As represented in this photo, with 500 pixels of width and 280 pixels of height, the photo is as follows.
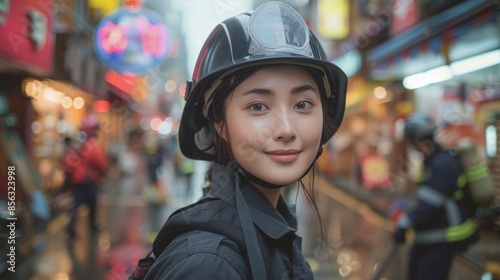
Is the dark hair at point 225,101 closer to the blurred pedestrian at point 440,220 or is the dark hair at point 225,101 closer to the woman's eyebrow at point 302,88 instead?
the woman's eyebrow at point 302,88

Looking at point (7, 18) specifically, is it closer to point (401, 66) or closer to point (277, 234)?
point (277, 234)

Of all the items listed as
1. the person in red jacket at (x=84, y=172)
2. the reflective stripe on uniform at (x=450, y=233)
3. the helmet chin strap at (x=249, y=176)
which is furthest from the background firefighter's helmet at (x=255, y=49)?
the person in red jacket at (x=84, y=172)

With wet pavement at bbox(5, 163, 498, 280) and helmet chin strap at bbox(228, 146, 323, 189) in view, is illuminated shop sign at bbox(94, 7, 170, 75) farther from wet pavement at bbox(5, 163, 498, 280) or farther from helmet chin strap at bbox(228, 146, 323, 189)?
helmet chin strap at bbox(228, 146, 323, 189)

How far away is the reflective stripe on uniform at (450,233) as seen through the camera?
11.6 feet

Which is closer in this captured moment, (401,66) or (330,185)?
(401,66)

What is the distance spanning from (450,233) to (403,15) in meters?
7.26

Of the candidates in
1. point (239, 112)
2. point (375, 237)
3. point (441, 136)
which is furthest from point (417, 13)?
point (239, 112)

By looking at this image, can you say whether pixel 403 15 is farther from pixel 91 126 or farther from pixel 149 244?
pixel 149 244

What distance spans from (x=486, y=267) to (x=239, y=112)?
5.28 meters

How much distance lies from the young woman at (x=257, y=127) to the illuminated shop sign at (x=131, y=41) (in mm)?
4435

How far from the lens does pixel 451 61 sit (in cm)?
736

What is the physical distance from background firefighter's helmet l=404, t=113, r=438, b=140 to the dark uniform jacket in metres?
2.64

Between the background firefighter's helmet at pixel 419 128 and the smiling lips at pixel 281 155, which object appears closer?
the smiling lips at pixel 281 155

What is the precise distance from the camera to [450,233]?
3551mm
